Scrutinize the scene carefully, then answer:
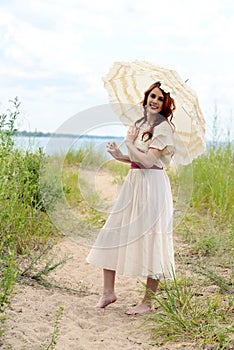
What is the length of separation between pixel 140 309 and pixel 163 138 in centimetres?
108

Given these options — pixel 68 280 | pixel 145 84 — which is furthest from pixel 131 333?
pixel 145 84

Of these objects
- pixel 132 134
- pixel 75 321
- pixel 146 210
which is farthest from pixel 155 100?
pixel 75 321

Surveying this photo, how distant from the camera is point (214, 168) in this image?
722cm

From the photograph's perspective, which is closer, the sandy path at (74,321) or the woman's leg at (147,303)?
the sandy path at (74,321)

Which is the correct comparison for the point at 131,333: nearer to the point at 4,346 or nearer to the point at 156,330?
the point at 156,330

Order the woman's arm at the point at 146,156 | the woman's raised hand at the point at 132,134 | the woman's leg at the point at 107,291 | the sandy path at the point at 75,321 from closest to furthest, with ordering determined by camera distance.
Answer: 1. the sandy path at the point at 75,321
2. the woman's arm at the point at 146,156
3. the woman's raised hand at the point at 132,134
4. the woman's leg at the point at 107,291

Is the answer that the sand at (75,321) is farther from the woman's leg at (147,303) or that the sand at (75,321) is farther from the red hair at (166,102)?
the red hair at (166,102)

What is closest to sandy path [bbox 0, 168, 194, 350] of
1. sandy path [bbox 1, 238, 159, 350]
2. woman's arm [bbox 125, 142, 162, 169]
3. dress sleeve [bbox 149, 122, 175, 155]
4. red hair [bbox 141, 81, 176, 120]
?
sandy path [bbox 1, 238, 159, 350]

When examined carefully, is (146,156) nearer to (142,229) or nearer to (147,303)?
(142,229)

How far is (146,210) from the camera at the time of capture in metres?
3.60

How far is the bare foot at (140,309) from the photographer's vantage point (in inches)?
144

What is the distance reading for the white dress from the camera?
3.59 metres

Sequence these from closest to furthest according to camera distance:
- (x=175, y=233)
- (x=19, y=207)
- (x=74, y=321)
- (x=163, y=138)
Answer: (x=74, y=321), (x=163, y=138), (x=19, y=207), (x=175, y=233)

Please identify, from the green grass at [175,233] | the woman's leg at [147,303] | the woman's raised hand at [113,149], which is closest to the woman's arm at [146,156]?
the woman's raised hand at [113,149]
